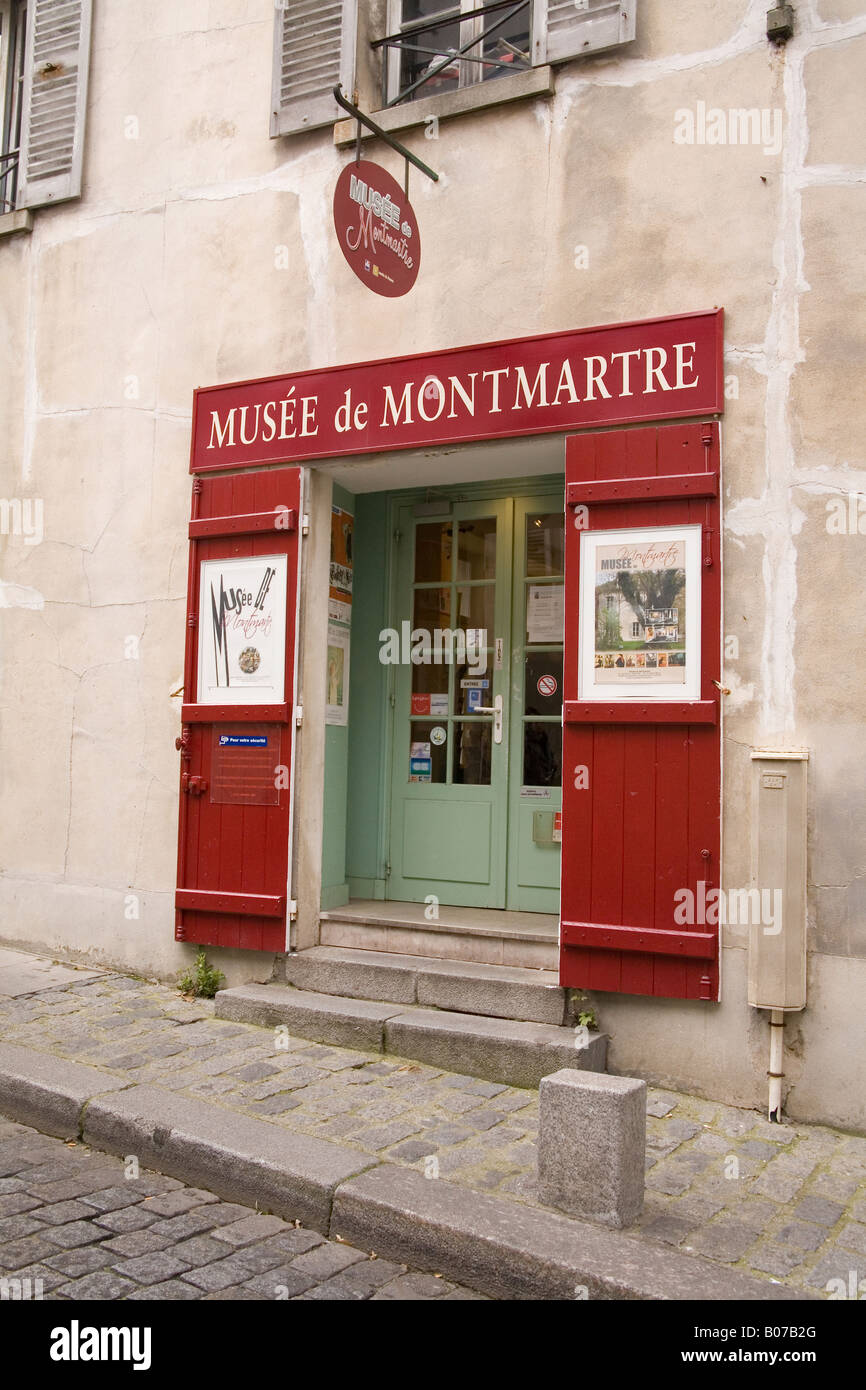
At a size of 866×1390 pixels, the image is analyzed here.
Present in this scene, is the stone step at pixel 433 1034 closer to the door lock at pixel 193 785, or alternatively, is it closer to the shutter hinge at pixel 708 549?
the door lock at pixel 193 785

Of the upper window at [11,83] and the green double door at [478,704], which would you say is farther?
the upper window at [11,83]

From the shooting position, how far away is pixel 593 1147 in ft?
11.7

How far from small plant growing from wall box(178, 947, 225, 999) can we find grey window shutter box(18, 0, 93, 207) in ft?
16.2

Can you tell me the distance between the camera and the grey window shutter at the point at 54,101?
288 inches

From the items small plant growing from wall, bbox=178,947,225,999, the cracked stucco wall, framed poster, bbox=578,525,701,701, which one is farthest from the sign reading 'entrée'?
small plant growing from wall, bbox=178,947,225,999

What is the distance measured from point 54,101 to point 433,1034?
21.2ft

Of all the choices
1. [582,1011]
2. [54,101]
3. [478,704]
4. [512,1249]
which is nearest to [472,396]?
[478,704]

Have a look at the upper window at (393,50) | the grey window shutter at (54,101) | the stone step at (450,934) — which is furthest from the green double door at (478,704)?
the grey window shutter at (54,101)

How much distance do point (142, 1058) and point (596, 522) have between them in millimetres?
3268

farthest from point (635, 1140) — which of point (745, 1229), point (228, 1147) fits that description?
point (228, 1147)

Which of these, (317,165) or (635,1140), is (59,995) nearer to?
(635,1140)

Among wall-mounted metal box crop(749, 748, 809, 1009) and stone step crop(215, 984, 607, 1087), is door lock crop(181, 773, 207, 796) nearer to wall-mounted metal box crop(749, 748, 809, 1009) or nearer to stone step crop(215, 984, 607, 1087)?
stone step crop(215, 984, 607, 1087)

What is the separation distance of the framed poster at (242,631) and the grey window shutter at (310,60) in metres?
2.52

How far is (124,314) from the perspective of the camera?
702 cm
